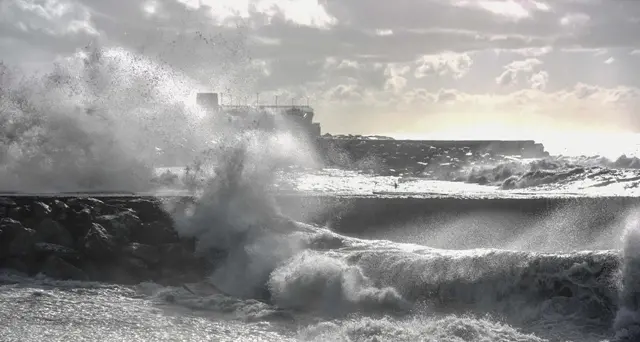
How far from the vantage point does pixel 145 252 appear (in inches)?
722

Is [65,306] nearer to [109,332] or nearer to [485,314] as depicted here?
[109,332]

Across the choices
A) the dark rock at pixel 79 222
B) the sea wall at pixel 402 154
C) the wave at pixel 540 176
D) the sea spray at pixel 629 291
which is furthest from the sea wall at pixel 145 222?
the sea wall at pixel 402 154

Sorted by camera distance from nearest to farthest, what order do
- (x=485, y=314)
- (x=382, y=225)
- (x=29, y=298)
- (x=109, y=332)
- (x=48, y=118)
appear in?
(x=109, y=332) → (x=485, y=314) → (x=29, y=298) → (x=382, y=225) → (x=48, y=118)

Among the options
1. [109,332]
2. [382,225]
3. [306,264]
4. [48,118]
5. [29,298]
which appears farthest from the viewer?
[48,118]

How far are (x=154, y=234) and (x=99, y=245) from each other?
1547mm

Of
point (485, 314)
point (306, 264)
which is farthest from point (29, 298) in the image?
point (485, 314)

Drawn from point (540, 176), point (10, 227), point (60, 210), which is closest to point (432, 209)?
point (60, 210)

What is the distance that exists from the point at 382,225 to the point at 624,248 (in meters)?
8.04

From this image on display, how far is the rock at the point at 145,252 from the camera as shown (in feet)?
59.6

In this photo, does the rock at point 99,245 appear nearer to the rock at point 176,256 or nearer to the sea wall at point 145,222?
the sea wall at point 145,222

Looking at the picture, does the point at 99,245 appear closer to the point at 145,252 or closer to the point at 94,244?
the point at 94,244

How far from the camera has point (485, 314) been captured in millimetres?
14141

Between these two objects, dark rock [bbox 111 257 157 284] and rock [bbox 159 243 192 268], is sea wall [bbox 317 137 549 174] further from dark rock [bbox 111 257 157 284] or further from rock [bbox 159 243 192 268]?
dark rock [bbox 111 257 157 284]

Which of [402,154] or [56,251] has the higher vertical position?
[402,154]
